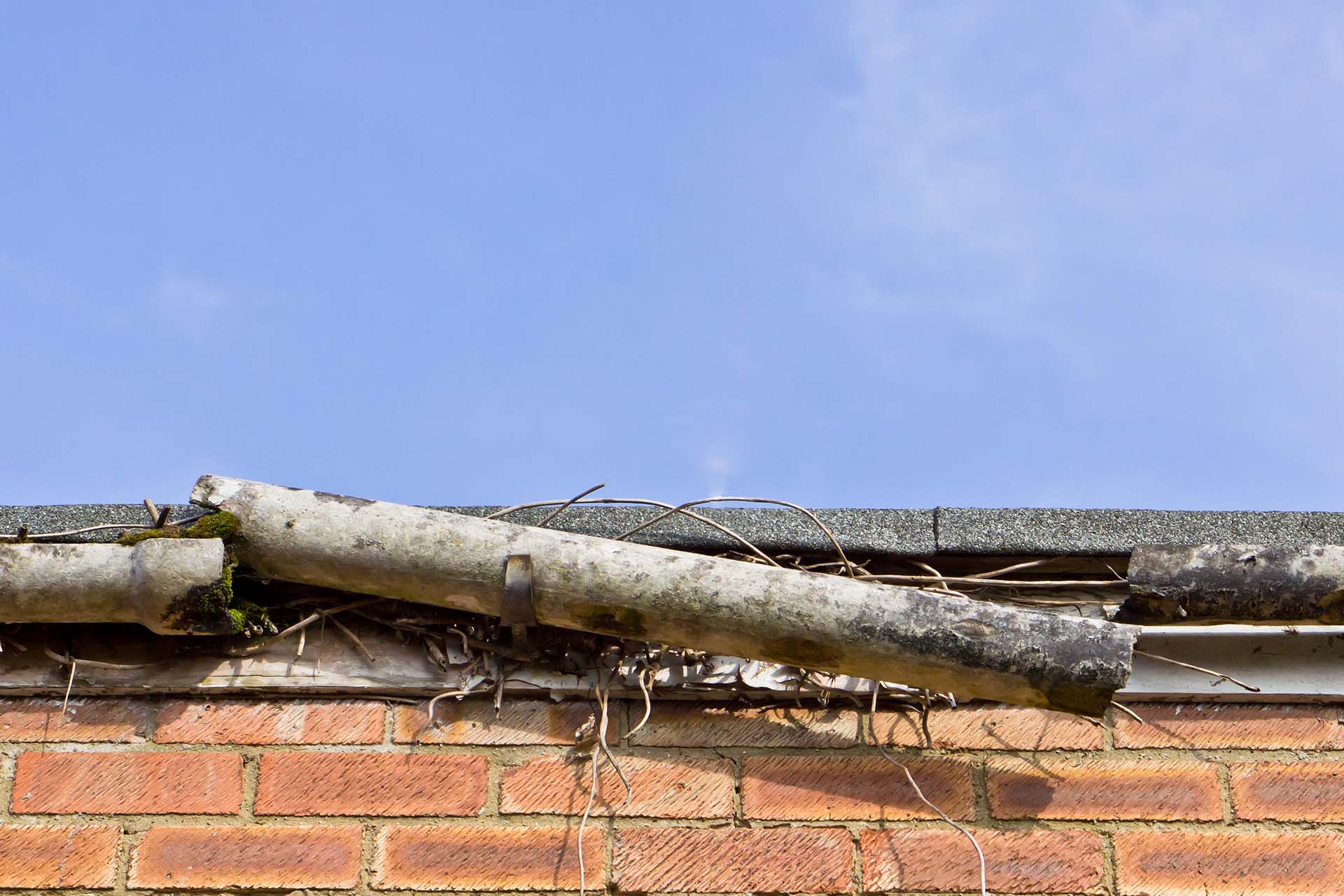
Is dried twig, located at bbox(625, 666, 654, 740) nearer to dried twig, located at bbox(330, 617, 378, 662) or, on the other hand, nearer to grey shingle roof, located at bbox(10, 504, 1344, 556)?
grey shingle roof, located at bbox(10, 504, 1344, 556)

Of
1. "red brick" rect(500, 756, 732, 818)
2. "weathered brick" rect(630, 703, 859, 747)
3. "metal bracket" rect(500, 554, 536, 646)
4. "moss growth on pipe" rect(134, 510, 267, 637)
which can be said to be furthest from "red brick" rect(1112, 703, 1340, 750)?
"moss growth on pipe" rect(134, 510, 267, 637)

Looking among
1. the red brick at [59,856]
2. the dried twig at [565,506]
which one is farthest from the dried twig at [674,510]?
the red brick at [59,856]

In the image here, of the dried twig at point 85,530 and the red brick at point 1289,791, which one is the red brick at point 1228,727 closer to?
the red brick at point 1289,791

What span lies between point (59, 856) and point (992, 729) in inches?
52.8

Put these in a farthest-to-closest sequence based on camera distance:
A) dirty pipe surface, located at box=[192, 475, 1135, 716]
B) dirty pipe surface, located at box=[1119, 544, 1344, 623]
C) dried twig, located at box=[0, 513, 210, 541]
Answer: dried twig, located at box=[0, 513, 210, 541] < dirty pipe surface, located at box=[1119, 544, 1344, 623] < dirty pipe surface, located at box=[192, 475, 1135, 716]

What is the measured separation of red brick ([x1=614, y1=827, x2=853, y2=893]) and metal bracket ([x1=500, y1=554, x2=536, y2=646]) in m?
0.34

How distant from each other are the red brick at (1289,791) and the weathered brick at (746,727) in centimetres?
56

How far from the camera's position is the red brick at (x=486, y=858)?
1.88 metres

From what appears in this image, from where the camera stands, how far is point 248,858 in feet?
6.24

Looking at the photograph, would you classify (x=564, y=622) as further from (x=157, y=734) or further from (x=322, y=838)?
(x=157, y=734)

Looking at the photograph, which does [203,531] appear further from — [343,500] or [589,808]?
[589,808]

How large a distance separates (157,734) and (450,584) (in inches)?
19.4

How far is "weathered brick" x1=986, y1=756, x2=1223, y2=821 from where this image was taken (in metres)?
1.94

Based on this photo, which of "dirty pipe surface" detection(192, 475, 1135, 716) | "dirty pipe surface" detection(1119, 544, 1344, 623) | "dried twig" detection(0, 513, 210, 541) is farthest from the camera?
"dried twig" detection(0, 513, 210, 541)
